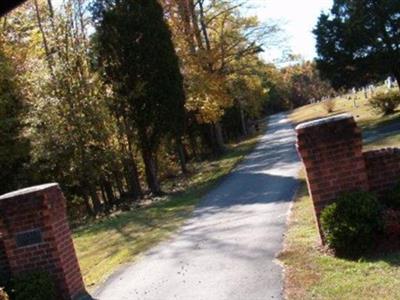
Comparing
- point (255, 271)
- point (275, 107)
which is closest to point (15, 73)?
point (255, 271)

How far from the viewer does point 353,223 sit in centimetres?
798

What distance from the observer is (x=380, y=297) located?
246 inches

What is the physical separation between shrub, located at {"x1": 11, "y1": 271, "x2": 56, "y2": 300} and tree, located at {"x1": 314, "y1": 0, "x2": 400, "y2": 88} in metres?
22.0

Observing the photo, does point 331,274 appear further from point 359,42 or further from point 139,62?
point 359,42

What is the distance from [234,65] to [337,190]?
96.5 ft

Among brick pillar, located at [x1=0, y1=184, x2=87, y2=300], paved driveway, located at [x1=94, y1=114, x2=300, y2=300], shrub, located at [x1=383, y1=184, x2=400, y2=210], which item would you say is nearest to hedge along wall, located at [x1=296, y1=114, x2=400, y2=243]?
shrub, located at [x1=383, y1=184, x2=400, y2=210]

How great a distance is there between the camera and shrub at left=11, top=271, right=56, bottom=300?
8534 mm

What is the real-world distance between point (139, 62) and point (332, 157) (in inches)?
573

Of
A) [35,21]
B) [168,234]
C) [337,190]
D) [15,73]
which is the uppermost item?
[35,21]

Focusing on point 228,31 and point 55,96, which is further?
point 228,31

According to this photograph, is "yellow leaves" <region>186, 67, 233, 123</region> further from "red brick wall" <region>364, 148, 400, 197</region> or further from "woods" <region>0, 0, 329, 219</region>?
"red brick wall" <region>364, 148, 400, 197</region>

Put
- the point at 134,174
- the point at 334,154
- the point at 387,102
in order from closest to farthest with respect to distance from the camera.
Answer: the point at 334,154 < the point at 134,174 < the point at 387,102

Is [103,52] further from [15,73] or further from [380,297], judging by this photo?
[380,297]

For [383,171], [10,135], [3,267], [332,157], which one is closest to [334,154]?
[332,157]
